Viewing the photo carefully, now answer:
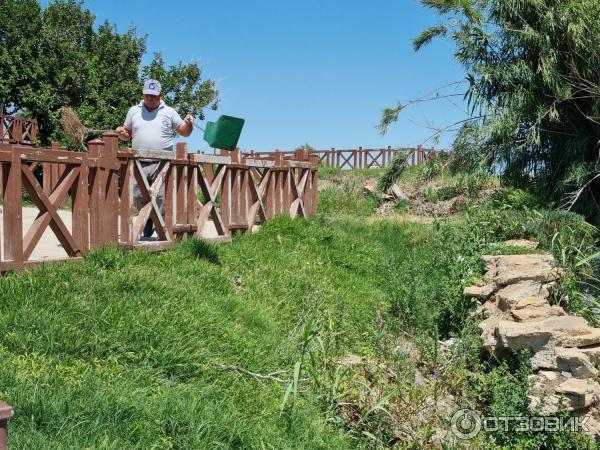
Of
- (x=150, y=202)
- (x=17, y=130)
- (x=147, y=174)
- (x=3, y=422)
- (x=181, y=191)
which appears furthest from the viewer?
(x=17, y=130)

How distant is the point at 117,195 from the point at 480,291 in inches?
169

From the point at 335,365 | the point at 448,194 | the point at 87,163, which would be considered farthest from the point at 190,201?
the point at 448,194

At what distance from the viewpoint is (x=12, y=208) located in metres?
6.03

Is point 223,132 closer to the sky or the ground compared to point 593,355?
closer to the sky

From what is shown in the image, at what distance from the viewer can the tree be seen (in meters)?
11.9

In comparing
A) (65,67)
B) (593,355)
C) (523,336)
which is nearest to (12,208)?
(523,336)

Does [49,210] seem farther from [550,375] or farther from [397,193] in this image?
[397,193]

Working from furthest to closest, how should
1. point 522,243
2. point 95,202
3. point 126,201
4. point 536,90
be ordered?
point 536,90
point 522,243
point 126,201
point 95,202

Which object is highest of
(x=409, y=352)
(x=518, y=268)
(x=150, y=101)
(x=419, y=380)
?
(x=150, y=101)

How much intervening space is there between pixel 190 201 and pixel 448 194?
1377cm

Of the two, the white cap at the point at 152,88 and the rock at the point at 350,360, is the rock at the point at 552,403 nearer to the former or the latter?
the rock at the point at 350,360

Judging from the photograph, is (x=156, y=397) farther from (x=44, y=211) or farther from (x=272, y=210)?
(x=272, y=210)

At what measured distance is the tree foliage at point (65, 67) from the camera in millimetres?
27891

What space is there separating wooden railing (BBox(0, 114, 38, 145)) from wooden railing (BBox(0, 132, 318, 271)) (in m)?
11.8
